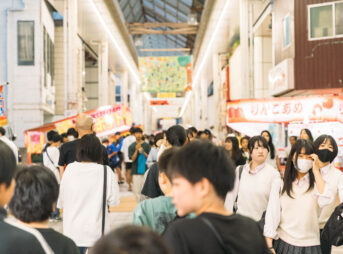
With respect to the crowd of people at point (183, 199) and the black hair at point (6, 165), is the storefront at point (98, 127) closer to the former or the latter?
the crowd of people at point (183, 199)

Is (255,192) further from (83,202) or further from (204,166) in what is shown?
(204,166)

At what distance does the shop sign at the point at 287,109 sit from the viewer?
763cm

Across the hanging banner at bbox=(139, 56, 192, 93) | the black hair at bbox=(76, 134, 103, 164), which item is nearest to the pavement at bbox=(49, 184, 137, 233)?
the black hair at bbox=(76, 134, 103, 164)

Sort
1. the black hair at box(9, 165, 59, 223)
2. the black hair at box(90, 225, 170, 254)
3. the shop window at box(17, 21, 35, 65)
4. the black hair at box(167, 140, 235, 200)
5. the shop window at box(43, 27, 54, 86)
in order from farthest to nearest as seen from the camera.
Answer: the shop window at box(43, 27, 54, 86), the shop window at box(17, 21, 35, 65), the black hair at box(9, 165, 59, 223), the black hair at box(167, 140, 235, 200), the black hair at box(90, 225, 170, 254)

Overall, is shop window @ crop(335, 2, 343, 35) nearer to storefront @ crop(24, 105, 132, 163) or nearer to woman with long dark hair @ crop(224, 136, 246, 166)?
storefront @ crop(24, 105, 132, 163)

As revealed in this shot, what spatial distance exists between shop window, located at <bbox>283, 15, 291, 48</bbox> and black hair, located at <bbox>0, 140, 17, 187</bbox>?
11.7 metres

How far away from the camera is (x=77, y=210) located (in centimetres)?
382

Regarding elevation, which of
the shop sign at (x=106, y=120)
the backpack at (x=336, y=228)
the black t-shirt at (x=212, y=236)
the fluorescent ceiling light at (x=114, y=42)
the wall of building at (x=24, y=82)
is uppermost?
the fluorescent ceiling light at (x=114, y=42)

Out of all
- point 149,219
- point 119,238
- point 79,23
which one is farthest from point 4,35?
Result: point 119,238

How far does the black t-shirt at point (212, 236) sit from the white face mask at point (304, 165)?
2219 millimetres

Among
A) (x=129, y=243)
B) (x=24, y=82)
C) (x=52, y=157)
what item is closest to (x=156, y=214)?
(x=129, y=243)

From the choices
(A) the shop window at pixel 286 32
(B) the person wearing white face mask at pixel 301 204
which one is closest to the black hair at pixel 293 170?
(B) the person wearing white face mask at pixel 301 204

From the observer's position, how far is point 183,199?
1.70 m

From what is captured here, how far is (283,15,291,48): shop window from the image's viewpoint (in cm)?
1277
